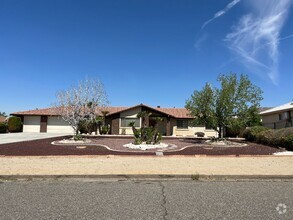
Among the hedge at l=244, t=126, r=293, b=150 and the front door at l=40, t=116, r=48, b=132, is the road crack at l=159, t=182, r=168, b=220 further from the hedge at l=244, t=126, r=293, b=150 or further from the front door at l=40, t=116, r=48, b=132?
the front door at l=40, t=116, r=48, b=132

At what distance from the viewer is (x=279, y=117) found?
109 feet

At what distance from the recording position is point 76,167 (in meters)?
10.2

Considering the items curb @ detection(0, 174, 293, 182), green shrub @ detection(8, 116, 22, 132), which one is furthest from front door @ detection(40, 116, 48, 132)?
curb @ detection(0, 174, 293, 182)

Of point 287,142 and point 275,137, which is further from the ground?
point 275,137

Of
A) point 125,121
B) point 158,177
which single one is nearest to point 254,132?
point 125,121

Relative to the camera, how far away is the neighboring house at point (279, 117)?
1155 inches

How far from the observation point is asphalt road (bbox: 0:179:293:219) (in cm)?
523

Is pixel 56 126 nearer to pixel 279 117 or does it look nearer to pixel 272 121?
pixel 272 121

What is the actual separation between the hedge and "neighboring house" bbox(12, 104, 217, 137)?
12.0 metres

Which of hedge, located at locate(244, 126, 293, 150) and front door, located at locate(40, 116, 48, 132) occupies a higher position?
front door, located at locate(40, 116, 48, 132)

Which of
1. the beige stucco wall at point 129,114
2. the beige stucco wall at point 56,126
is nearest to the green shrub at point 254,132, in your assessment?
the beige stucco wall at point 129,114

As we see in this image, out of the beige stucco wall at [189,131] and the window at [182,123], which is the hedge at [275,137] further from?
the window at [182,123]

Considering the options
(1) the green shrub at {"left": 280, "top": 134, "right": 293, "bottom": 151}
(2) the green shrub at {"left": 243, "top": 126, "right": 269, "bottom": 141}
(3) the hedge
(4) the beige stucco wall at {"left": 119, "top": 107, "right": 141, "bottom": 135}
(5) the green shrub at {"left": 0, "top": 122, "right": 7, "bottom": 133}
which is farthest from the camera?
(5) the green shrub at {"left": 0, "top": 122, "right": 7, "bottom": 133}

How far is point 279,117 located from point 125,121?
Answer: 18227mm
